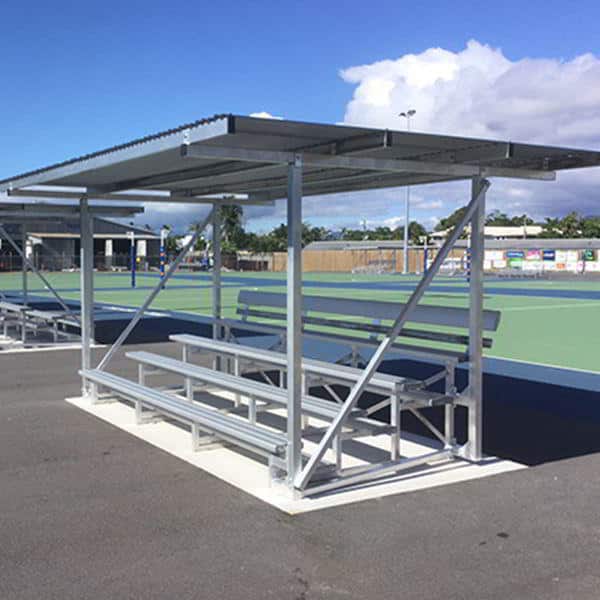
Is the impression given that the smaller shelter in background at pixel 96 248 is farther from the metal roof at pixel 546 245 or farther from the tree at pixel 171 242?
the metal roof at pixel 546 245

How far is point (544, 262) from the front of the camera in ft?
209

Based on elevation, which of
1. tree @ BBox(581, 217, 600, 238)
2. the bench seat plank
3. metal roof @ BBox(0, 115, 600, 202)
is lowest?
the bench seat plank

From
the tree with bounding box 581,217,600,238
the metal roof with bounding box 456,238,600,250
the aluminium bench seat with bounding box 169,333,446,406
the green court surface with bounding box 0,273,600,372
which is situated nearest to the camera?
the aluminium bench seat with bounding box 169,333,446,406

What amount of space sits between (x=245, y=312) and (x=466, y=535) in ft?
19.3

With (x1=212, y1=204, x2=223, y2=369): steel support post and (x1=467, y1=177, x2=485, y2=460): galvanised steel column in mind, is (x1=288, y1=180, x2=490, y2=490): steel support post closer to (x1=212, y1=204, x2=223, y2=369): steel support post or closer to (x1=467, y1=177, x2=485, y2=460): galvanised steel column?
(x1=467, y1=177, x2=485, y2=460): galvanised steel column

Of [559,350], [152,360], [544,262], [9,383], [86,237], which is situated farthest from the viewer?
[544,262]

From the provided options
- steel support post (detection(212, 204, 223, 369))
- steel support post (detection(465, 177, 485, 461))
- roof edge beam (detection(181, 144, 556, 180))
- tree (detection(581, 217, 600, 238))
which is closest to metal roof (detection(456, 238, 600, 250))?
tree (detection(581, 217, 600, 238))

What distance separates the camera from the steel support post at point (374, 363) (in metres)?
5.61

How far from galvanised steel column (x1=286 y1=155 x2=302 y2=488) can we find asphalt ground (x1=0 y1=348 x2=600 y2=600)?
47cm

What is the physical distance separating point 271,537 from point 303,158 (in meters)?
2.54

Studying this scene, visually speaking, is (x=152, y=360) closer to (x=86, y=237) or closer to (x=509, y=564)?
(x=86, y=237)

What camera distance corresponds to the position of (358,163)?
5914 mm

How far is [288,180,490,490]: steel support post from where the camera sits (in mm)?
5605

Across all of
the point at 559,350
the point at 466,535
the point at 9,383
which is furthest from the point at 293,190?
the point at 559,350
